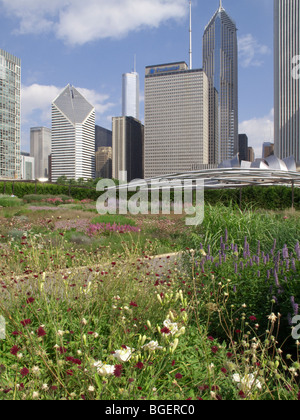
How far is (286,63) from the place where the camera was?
314ft

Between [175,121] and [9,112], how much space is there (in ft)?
263

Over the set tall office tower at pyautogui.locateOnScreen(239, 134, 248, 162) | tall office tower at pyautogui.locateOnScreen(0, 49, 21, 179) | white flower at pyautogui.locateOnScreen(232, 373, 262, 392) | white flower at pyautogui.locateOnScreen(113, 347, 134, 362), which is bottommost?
white flower at pyautogui.locateOnScreen(232, 373, 262, 392)

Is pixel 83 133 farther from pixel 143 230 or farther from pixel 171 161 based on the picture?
pixel 143 230

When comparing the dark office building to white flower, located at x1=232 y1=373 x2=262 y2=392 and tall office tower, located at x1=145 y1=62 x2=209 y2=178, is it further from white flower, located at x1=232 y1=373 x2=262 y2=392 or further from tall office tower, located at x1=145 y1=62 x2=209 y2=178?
white flower, located at x1=232 y1=373 x2=262 y2=392

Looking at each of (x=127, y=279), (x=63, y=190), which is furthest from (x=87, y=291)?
(x=63, y=190)

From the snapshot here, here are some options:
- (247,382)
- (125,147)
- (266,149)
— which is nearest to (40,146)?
(125,147)

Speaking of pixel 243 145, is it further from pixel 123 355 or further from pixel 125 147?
pixel 123 355

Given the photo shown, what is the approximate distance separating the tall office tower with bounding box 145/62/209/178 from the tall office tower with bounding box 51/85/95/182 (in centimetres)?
2609

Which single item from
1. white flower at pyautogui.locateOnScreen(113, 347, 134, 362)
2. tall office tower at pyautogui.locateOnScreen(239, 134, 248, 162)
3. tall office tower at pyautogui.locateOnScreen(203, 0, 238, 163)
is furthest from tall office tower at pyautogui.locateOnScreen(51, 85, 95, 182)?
white flower at pyautogui.locateOnScreen(113, 347, 134, 362)

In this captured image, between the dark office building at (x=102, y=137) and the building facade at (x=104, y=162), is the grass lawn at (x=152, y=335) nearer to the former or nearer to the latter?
the building facade at (x=104, y=162)

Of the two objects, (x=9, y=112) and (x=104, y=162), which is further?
(x=104, y=162)

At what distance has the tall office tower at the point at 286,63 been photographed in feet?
306

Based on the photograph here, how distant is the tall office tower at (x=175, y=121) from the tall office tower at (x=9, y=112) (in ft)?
170

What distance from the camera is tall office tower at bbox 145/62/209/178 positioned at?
433 feet
